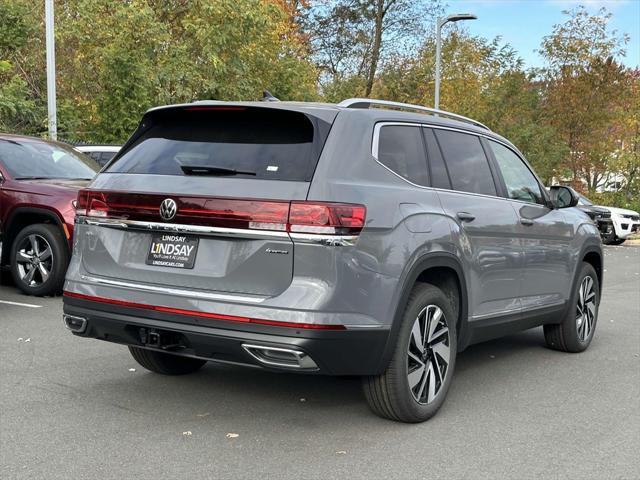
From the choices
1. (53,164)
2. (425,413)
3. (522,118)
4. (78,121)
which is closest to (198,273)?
Result: (425,413)

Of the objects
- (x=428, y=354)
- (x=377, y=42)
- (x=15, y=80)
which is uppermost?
(x=377, y=42)

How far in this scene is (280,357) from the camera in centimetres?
382

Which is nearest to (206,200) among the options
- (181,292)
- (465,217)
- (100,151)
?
(181,292)

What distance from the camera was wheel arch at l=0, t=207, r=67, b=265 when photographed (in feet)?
27.7

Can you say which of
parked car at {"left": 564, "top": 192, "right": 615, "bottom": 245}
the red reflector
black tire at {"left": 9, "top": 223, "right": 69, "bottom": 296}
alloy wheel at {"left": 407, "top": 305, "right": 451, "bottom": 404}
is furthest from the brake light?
parked car at {"left": 564, "top": 192, "right": 615, "bottom": 245}

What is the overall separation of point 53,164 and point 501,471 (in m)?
7.37

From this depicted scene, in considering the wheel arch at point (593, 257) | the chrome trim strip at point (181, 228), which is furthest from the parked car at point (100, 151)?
the chrome trim strip at point (181, 228)

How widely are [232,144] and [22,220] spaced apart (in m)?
5.44

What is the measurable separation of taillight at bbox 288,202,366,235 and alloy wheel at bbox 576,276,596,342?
3528 mm

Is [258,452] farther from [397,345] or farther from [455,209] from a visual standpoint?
[455,209]

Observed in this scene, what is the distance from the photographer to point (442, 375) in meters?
4.68

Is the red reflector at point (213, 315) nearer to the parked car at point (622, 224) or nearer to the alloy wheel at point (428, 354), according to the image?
the alloy wheel at point (428, 354)

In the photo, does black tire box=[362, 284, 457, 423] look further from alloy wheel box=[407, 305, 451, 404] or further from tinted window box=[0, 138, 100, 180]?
tinted window box=[0, 138, 100, 180]

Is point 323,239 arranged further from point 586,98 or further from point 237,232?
point 586,98
